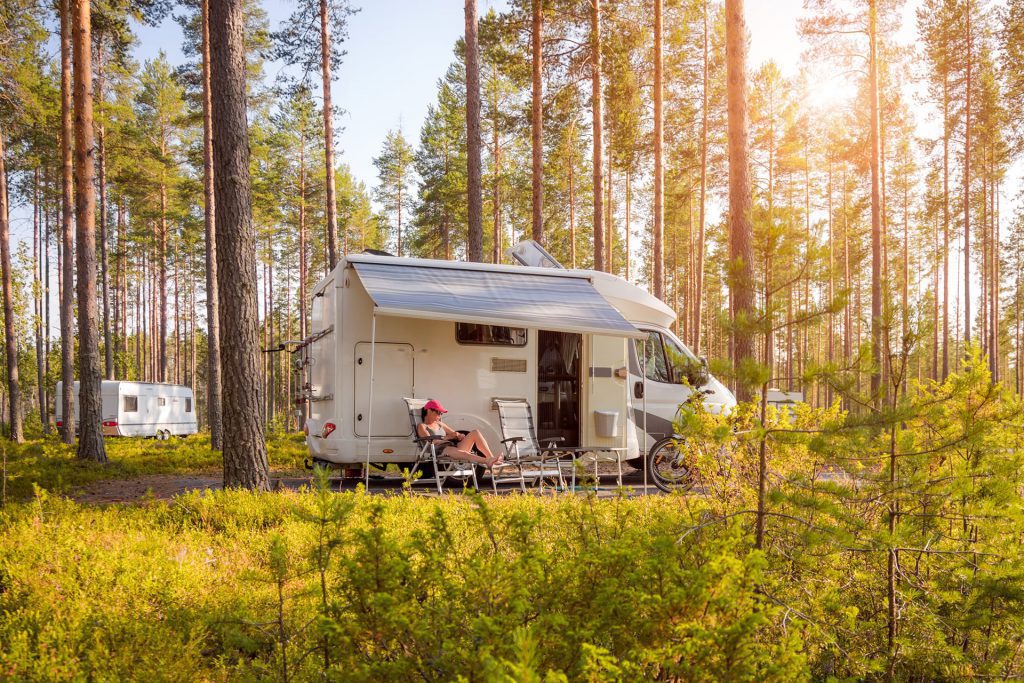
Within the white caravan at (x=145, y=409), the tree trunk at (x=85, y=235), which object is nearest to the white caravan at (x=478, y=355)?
the tree trunk at (x=85, y=235)

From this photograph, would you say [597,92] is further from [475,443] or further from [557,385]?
[475,443]

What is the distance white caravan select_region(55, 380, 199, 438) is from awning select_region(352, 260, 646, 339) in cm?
1582

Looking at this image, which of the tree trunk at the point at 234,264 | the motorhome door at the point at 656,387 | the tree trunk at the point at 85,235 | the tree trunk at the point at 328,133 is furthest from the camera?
the tree trunk at the point at 328,133

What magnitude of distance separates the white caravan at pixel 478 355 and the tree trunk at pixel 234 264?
1293 millimetres

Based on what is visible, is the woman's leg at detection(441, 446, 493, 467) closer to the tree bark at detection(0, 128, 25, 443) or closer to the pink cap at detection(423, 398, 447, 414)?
the pink cap at detection(423, 398, 447, 414)

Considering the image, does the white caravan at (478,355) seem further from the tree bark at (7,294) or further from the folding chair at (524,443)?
the tree bark at (7,294)

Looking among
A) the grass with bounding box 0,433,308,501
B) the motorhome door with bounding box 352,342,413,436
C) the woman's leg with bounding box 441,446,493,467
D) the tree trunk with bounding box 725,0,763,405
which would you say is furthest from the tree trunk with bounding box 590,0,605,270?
the grass with bounding box 0,433,308,501

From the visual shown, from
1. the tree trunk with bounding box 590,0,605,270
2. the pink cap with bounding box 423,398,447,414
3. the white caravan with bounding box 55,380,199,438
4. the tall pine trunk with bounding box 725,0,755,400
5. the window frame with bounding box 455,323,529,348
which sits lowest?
the white caravan with bounding box 55,380,199,438

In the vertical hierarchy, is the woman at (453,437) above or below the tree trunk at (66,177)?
below

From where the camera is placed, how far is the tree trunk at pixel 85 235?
11164 millimetres

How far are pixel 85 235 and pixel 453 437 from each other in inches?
305

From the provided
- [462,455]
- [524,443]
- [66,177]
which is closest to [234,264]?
[462,455]

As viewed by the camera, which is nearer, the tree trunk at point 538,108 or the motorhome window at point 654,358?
the motorhome window at point 654,358

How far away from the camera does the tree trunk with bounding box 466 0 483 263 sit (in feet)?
40.3
